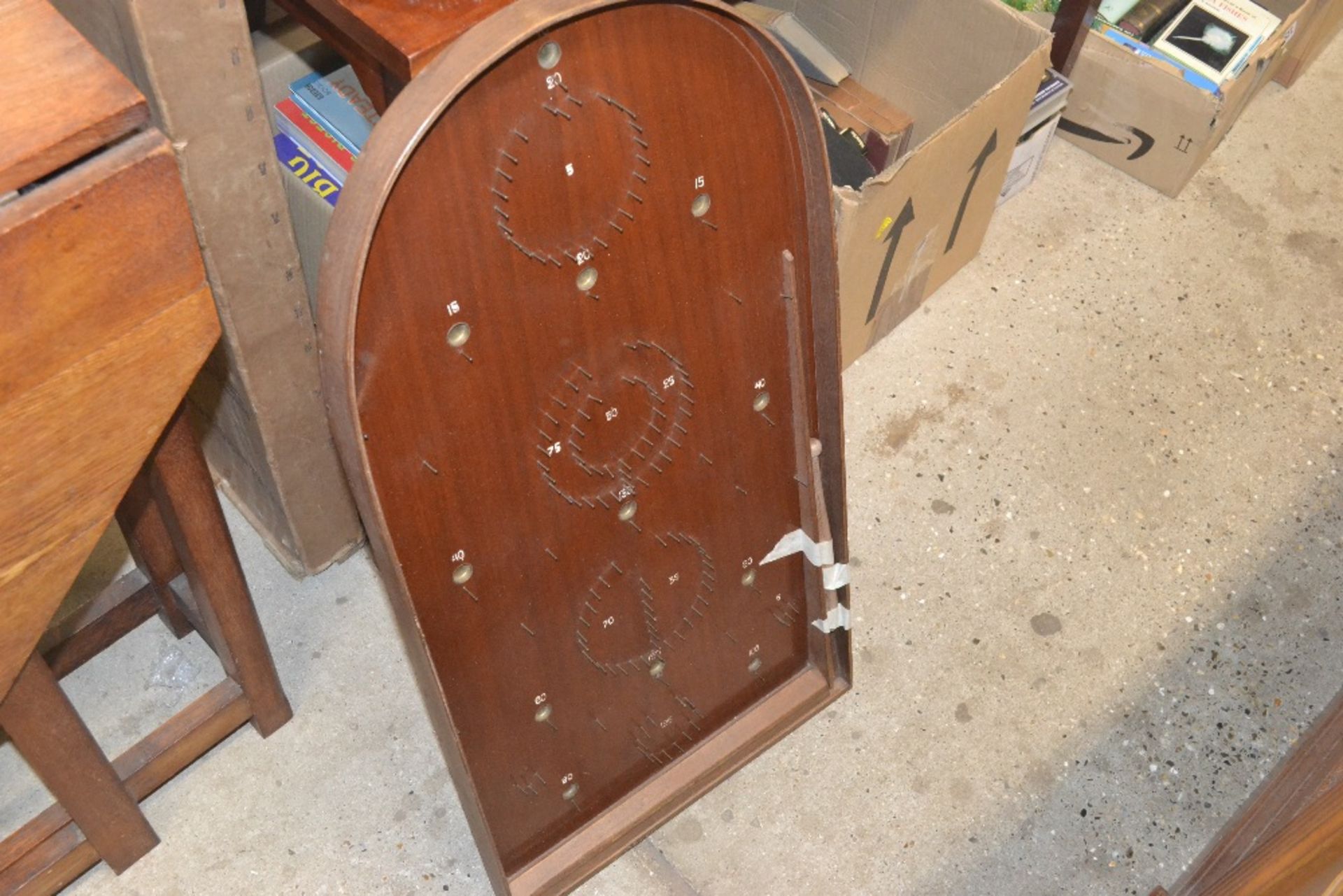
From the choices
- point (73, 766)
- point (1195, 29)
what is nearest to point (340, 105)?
point (73, 766)

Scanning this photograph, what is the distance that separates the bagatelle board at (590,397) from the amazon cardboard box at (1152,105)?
1.28 metres

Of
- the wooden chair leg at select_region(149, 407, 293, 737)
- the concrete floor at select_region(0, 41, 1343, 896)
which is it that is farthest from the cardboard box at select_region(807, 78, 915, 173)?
the wooden chair leg at select_region(149, 407, 293, 737)

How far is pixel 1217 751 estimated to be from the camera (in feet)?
5.87

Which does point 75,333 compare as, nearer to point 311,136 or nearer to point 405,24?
point 405,24

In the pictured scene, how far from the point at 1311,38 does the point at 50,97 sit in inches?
98.1

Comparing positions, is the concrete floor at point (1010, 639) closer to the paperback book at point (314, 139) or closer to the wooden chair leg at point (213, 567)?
the wooden chair leg at point (213, 567)

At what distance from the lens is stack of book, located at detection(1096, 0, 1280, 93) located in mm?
2395

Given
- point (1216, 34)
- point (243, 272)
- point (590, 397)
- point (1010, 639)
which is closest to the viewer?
point (590, 397)

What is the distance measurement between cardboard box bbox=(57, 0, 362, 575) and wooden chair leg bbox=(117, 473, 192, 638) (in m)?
0.15

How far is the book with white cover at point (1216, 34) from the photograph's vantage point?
2.40 metres

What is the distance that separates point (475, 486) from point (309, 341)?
1.57ft

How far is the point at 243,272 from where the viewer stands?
1.40m

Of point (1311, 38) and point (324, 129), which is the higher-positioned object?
point (324, 129)

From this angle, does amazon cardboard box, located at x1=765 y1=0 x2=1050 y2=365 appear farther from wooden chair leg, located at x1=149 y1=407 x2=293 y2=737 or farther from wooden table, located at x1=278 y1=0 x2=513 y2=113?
wooden chair leg, located at x1=149 y1=407 x2=293 y2=737
